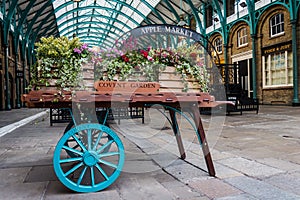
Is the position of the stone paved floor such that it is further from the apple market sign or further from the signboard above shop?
the signboard above shop

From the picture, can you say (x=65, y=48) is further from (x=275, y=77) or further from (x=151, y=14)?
(x=151, y=14)

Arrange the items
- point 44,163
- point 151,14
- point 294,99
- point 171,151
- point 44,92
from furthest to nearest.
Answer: point 151,14
point 294,99
point 171,151
point 44,163
point 44,92

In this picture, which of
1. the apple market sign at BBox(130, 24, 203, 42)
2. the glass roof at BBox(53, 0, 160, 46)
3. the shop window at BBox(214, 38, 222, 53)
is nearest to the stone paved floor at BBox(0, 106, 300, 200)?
the apple market sign at BBox(130, 24, 203, 42)

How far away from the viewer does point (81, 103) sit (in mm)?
2721

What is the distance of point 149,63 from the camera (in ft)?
9.77

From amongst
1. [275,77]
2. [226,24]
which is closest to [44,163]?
[275,77]

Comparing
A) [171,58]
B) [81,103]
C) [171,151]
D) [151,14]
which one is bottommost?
[171,151]

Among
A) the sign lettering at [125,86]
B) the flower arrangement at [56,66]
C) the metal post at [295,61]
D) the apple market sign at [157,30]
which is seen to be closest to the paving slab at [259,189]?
the sign lettering at [125,86]

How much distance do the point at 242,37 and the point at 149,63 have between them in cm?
1891

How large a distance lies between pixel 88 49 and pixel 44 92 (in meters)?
0.63

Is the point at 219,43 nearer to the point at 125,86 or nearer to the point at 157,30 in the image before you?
the point at 157,30

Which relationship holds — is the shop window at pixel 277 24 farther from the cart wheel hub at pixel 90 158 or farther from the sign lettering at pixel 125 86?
the cart wheel hub at pixel 90 158

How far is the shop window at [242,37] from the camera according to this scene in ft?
64.6

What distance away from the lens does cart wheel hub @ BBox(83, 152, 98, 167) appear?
270cm
